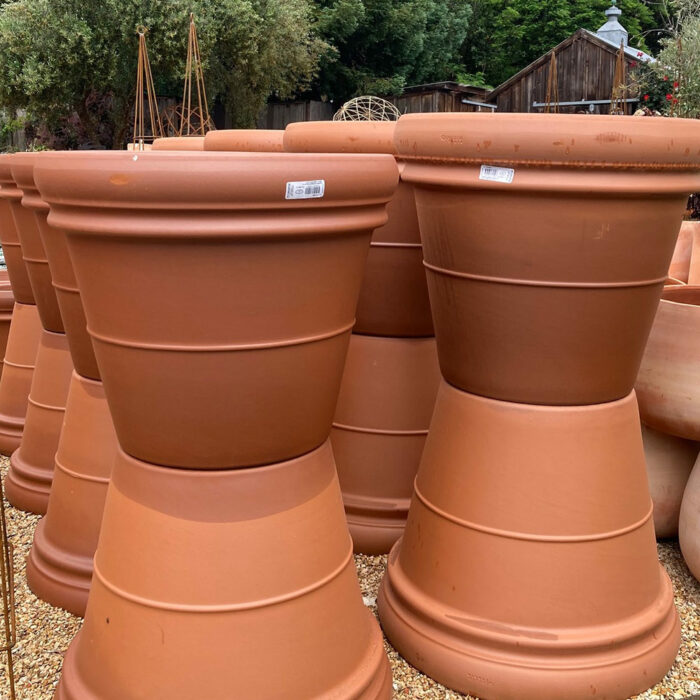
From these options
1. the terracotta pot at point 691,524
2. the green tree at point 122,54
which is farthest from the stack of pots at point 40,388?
the green tree at point 122,54

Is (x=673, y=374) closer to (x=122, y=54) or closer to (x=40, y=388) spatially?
(x=40, y=388)

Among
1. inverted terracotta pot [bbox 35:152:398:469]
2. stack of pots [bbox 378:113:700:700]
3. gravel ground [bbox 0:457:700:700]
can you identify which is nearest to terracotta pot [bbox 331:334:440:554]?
gravel ground [bbox 0:457:700:700]

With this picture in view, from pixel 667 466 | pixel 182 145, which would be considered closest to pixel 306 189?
pixel 667 466

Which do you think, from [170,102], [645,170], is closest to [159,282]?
[645,170]

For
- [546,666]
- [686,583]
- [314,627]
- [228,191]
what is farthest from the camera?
[686,583]

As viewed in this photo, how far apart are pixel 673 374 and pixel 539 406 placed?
2.34ft

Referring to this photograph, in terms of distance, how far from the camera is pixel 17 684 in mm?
1867

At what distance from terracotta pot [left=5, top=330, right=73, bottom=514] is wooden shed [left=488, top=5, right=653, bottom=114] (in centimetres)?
1454

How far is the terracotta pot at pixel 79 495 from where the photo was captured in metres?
2.11

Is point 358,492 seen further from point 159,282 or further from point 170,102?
point 170,102

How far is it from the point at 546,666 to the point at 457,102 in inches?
585

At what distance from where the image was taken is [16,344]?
3080 mm

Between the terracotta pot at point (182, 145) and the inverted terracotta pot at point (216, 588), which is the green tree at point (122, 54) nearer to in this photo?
the terracotta pot at point (182, 145)

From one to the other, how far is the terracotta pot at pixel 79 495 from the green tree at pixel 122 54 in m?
12.3
